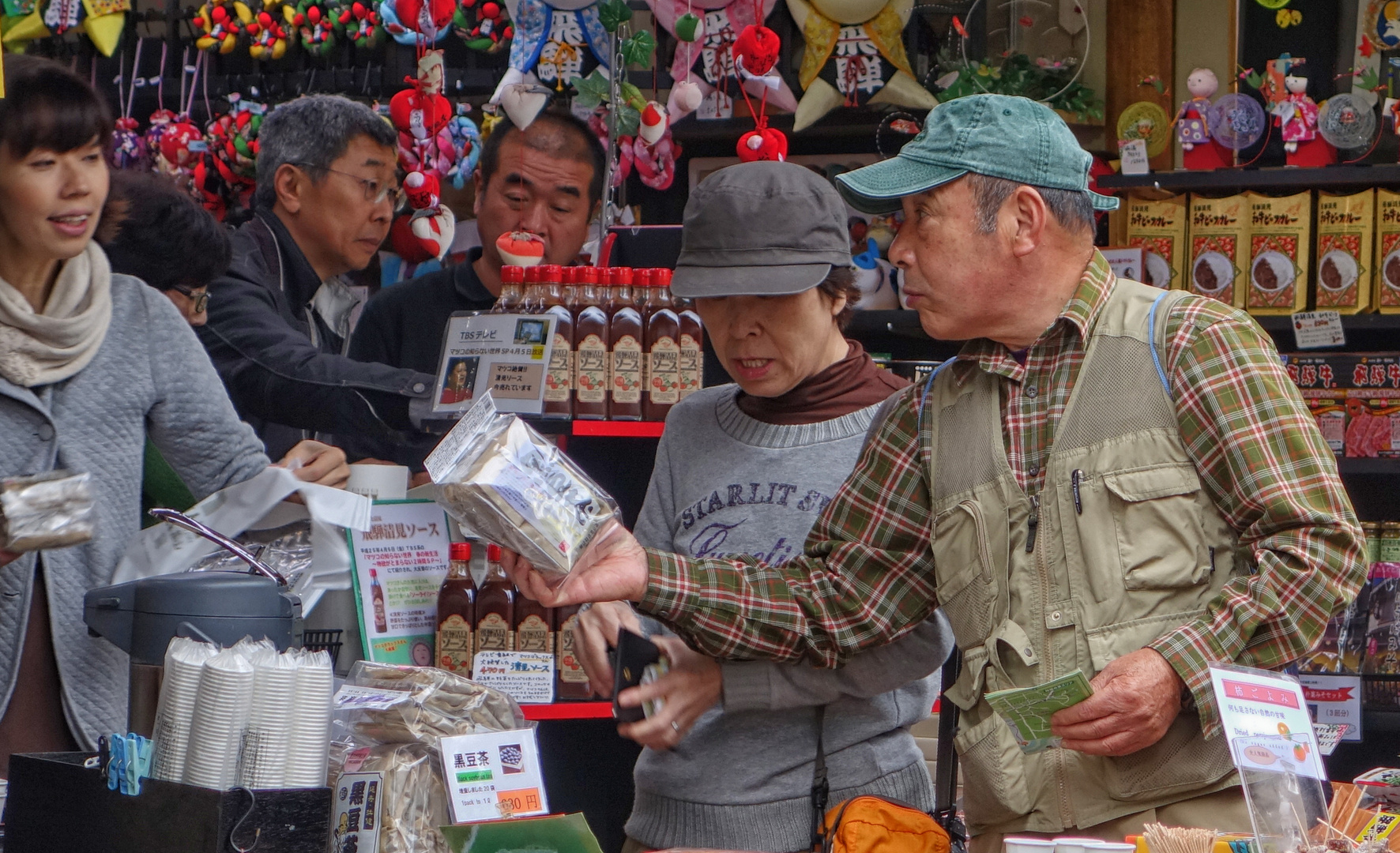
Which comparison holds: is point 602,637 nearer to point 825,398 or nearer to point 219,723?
point 825,398

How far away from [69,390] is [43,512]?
43cm

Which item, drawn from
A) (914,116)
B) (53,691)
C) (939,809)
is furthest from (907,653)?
(914,116)

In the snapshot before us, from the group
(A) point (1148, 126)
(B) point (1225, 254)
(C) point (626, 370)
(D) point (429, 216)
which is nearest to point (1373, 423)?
(B) point (1225, 254)

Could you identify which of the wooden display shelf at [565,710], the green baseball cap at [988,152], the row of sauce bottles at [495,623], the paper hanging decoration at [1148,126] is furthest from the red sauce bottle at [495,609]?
the paper hanging decoration at [1148,126]

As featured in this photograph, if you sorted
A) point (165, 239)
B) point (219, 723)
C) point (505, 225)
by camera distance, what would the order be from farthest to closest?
point (505, 225) → point (165, 239) → point (219, 723)

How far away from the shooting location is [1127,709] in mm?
1646

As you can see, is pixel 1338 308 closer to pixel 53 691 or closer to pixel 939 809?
pixel 939 809

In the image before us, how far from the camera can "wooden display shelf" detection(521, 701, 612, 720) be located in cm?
273

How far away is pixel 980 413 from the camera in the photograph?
75.9 inches

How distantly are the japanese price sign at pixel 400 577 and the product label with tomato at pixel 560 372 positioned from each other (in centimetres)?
32

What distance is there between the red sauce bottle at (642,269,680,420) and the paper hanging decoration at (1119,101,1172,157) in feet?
8.19

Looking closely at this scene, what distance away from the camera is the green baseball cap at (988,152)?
1845 mm

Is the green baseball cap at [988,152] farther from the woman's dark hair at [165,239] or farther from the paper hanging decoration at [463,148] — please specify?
the paper hanging decoration at [463,148]

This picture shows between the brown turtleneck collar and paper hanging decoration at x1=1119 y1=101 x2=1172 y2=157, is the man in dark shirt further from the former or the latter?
paper hanging decoration at x1=1119 y1=101 x2=1172 y2=157
